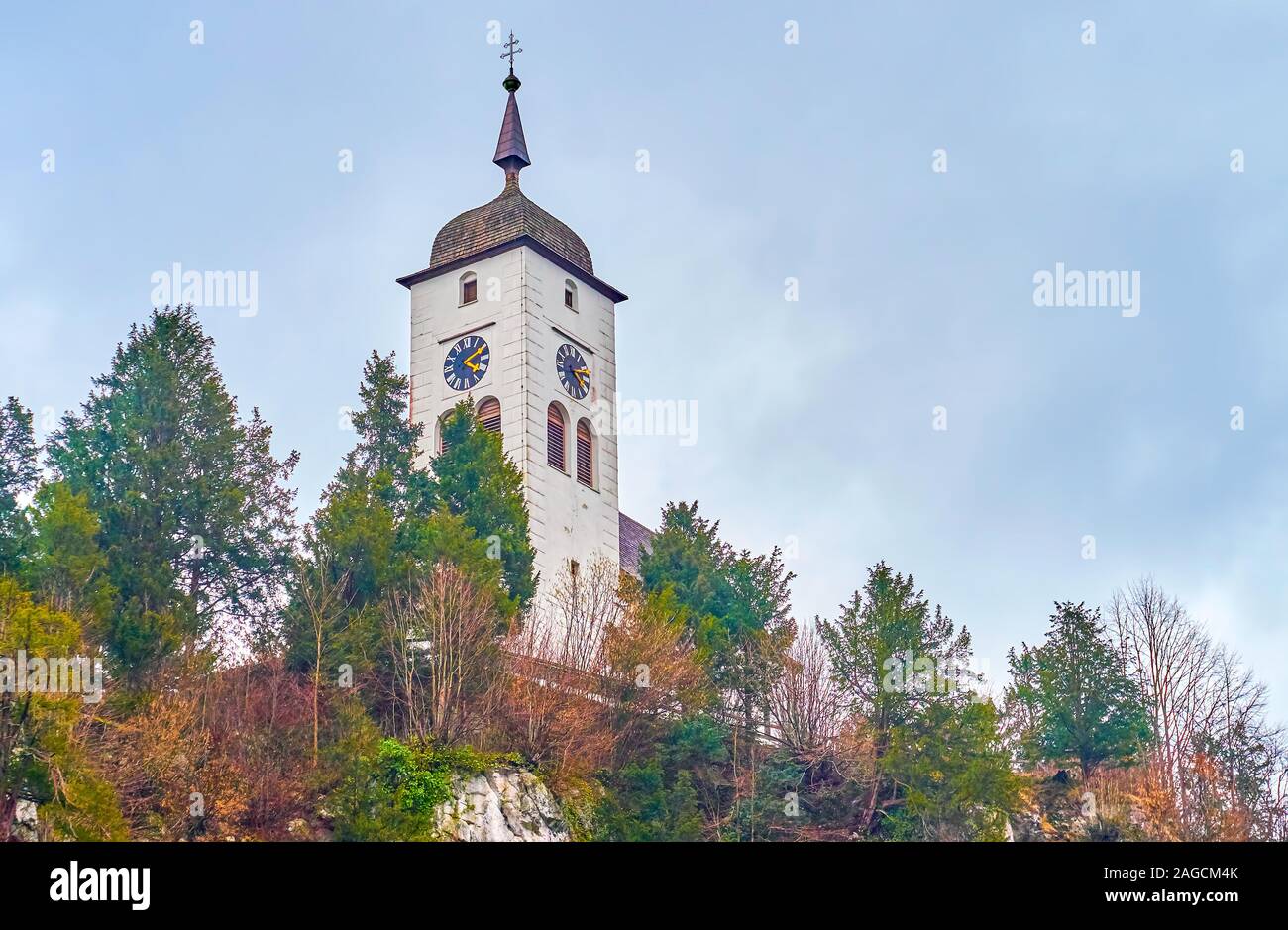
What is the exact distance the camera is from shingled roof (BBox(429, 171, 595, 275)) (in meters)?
55.6

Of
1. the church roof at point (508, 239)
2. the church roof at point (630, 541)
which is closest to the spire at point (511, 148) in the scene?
the church roof at point (508, 239)

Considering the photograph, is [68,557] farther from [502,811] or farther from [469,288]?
[469,288]

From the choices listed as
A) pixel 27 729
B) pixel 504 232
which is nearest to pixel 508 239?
pixel 504 232

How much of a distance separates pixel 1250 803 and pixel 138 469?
94.1 feet

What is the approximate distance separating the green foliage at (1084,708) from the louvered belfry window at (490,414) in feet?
52.0

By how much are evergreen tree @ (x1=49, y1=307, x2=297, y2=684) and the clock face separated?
1167 cm

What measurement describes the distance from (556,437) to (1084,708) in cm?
1647

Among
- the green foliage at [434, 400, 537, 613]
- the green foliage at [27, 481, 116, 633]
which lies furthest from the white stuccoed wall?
the green foliage at [27, 481, 116, 633]

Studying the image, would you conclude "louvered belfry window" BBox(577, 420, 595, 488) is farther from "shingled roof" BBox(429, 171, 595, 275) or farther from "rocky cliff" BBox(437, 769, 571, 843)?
"rocky cliff" BBox(437, 769, 571, 843)

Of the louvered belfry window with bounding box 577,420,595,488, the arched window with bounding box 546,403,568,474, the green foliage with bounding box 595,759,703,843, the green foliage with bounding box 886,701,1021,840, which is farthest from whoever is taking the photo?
the louvered belfry window with bounding box 577,420,595,488

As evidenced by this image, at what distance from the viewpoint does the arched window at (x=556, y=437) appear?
53375mm

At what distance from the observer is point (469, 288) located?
5562 centimetres

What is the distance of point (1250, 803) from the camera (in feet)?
158
